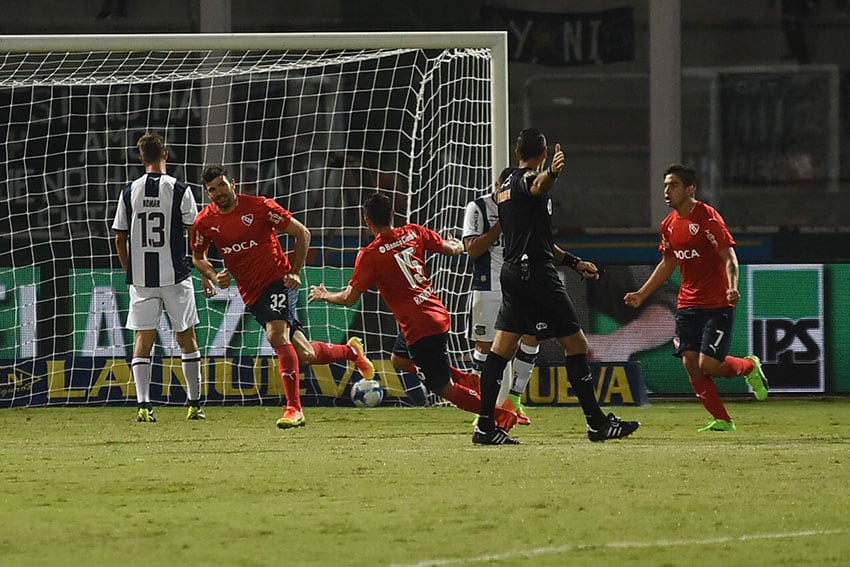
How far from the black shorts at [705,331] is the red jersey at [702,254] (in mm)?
52

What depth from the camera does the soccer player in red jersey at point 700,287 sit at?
9906mm

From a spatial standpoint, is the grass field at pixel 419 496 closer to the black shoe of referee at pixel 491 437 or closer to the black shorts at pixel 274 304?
the black shoe of referee at pixel 491 437

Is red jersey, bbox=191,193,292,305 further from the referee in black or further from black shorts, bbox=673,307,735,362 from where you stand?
black shorts, bbox=673,307,735,362

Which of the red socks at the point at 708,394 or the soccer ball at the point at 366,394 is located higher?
the red socks at the point at 708,394

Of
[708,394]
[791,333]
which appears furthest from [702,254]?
[791,333]

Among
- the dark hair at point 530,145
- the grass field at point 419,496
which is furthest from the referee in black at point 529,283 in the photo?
the grass field at point 419,496

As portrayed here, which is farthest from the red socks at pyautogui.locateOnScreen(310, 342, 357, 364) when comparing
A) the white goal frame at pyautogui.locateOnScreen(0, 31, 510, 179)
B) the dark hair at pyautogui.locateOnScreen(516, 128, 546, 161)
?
the dark hair at pyautogui.locateOnScreen(516, 128, 546, 161)

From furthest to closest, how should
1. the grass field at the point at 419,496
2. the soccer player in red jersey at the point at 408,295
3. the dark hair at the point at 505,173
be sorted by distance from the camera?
the soccer player in red jersey at the point at 408,295 < the dark hair at the point at 505,173 < the grass field at the point at 419,496

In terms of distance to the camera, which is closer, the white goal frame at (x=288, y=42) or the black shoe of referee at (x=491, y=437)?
the black shoe of referee at (x=491, y=437)

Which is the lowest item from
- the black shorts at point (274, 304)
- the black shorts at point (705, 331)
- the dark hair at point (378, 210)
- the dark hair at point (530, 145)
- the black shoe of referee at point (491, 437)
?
the black shoe of referee at point (491, 437)

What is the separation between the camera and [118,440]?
9.56 m

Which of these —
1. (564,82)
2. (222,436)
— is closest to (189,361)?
(222,436)

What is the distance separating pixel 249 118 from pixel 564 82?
3.90 m

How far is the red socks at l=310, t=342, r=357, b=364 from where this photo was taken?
36.2ft
